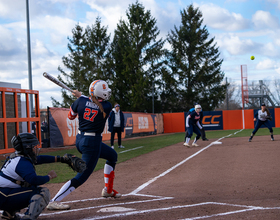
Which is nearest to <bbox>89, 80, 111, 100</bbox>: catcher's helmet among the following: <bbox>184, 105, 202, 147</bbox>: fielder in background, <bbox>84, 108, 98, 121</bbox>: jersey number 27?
<bbox>84, 108, 98, 121</bbox>: jersey number 27

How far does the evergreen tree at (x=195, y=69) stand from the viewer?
47.5 meters

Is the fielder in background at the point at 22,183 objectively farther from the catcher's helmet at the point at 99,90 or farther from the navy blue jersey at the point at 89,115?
the catcher's helmet at the point at 99,90

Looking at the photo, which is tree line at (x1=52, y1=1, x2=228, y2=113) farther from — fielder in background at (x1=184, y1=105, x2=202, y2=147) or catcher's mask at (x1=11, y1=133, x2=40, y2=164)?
catcher's mask at (x1=11, y1=133, x2=40, y2=164)

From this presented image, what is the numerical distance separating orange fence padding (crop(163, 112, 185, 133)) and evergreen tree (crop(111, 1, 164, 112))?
7457 millimetres

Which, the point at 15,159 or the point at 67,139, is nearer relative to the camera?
the point at 15,159

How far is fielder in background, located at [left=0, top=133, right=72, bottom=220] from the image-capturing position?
142 inches

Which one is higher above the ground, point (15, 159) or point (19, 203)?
point (15, 159)

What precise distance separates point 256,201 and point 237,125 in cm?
3116

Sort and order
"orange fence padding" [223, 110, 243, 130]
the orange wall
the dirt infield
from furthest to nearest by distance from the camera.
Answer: "orange fence padding" [223, 110, 243, 130] < the orange wall < the dirt infield

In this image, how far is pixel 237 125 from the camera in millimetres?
34750

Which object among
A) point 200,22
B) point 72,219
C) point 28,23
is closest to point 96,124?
point 72,219

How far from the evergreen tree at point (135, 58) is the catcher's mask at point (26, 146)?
39.2m

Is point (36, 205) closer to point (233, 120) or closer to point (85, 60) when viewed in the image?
point (233, 120)

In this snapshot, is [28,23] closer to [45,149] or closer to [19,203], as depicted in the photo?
[45,149]
